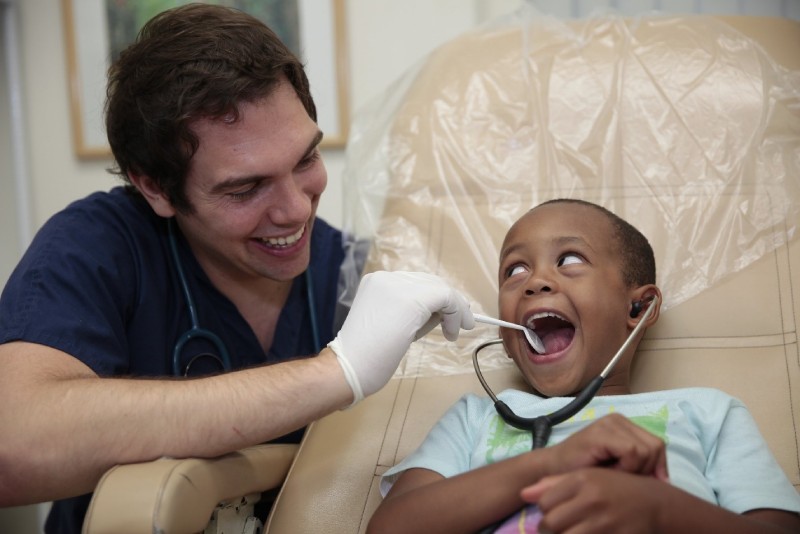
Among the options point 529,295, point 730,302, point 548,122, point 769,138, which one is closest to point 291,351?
point 529,295

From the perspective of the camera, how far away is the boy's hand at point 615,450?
899 millimetres

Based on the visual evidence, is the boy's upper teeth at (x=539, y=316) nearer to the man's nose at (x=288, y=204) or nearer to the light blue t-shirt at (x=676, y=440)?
the light blue t-shirt at (x=676, y=440)

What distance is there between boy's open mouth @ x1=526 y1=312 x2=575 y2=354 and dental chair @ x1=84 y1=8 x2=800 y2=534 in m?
0.13

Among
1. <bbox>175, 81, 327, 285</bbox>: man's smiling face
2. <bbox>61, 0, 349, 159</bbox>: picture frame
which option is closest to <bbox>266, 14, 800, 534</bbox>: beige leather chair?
<bbox>175, 81, 327, 285</bbox>: man's smiling face

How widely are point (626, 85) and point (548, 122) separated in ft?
0.53

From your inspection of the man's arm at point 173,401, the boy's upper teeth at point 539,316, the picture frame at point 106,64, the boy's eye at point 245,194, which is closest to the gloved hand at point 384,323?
the man's arm at point 173,401

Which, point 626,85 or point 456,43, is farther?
point 456,43

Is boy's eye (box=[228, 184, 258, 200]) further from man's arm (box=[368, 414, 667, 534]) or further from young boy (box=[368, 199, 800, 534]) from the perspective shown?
man's arm (box=[368, 414, 667, 534])

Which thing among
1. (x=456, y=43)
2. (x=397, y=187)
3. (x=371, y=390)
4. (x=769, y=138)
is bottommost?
(x=371, y=390)

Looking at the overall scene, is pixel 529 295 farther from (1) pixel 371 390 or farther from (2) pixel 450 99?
(2) pixel 450 99

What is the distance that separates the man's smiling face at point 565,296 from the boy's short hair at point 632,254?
14 mm

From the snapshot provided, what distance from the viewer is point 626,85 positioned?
1597 mm

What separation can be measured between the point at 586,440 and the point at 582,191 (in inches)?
27.4

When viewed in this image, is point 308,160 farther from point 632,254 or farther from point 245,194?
point 632,254
